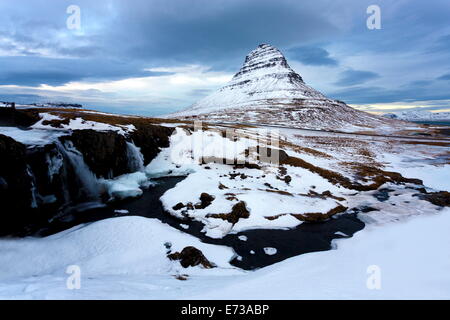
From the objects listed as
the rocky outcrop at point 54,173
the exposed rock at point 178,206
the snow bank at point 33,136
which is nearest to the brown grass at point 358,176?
the exposed rock at point 178,206

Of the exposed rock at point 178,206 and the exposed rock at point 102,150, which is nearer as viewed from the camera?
the exposed rock at point 178,206

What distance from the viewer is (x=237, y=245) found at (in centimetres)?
1420

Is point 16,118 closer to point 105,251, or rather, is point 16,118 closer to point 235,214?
point 105,251

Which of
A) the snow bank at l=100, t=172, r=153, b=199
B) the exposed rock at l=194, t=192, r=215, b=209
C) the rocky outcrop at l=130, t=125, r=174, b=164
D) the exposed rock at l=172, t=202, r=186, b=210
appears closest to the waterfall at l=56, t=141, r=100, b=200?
the snow bank at l=100, t=172, r=153, b=199

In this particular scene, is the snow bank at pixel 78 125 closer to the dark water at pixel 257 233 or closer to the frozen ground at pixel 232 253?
the frozen ground at pixel 232 253

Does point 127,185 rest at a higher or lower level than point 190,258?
higher

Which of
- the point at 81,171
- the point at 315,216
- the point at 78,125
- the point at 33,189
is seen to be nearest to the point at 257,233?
the point at 315,216

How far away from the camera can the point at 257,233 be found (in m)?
15.6

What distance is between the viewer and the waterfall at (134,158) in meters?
26.8

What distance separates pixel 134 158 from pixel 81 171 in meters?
7.60

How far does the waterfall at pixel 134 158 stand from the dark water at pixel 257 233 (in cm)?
802

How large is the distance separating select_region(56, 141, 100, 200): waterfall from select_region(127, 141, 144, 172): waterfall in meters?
A: 5.83

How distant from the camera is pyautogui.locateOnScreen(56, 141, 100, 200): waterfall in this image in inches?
765
